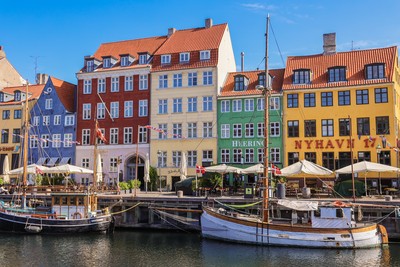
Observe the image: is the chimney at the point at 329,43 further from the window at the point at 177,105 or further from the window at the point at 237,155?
the window at the point at 177,105

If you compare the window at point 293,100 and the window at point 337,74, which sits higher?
the window at point 337,74

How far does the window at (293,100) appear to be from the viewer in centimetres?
4469

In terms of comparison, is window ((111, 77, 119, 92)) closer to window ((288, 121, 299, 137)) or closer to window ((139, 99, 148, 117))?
window ((139, 99, 148, 117))

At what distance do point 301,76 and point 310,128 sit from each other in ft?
17.4

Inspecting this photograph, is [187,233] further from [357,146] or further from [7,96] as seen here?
[7,96]

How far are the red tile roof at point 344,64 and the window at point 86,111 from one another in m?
22.4

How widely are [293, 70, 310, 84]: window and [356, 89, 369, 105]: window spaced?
4930 mm

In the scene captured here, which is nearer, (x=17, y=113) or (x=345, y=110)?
(x=345, y=110)

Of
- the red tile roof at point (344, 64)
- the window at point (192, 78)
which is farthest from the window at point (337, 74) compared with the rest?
the window at point (192, 78)

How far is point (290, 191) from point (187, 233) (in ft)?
29.7

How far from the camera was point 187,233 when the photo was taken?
32.6 m

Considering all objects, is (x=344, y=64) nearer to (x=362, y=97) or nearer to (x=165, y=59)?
(x=362, y=97)

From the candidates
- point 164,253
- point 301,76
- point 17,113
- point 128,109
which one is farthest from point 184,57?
point 164,253

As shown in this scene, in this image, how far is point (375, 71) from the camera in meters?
42.7
